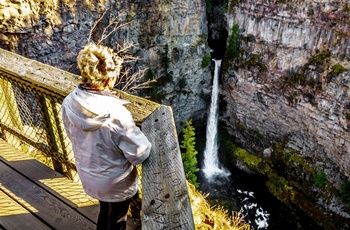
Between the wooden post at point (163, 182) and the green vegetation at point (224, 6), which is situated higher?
the wooden post at point (163, 182)

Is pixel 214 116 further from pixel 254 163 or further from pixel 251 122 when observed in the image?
pixel 254 163

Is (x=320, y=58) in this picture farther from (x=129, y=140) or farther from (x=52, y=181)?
(x=129, y=140)

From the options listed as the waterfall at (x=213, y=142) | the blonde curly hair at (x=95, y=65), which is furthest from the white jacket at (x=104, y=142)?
the waterfall at (x=213, y=142)

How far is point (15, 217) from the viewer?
3242 mm

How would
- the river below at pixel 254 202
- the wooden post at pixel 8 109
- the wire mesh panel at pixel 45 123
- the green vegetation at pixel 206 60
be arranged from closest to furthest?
the wire mesh panel at pixel 45 123 < the wooden post at pixel 8 109 < the river below at pixel 254 202 < the green vegetation at pixel 206 60

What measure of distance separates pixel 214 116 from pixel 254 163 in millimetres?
5687

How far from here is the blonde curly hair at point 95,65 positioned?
2176 millimetres

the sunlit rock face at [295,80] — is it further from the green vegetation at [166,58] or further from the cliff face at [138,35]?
the green vegetation at [166,58]

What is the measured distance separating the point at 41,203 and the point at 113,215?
122 centimetres

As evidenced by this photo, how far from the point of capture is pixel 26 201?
11.3ft

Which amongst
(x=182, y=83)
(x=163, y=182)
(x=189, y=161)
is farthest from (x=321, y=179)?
(x=163, y=182)

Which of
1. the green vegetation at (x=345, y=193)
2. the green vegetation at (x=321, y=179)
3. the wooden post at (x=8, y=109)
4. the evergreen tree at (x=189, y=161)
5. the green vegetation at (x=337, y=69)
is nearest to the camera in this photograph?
the wooden post at (x=8, y=109)

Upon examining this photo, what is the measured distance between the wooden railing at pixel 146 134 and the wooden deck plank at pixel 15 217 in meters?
0.65

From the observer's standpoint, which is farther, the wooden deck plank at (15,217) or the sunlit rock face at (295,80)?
the sunlit rock face at (295,80)
